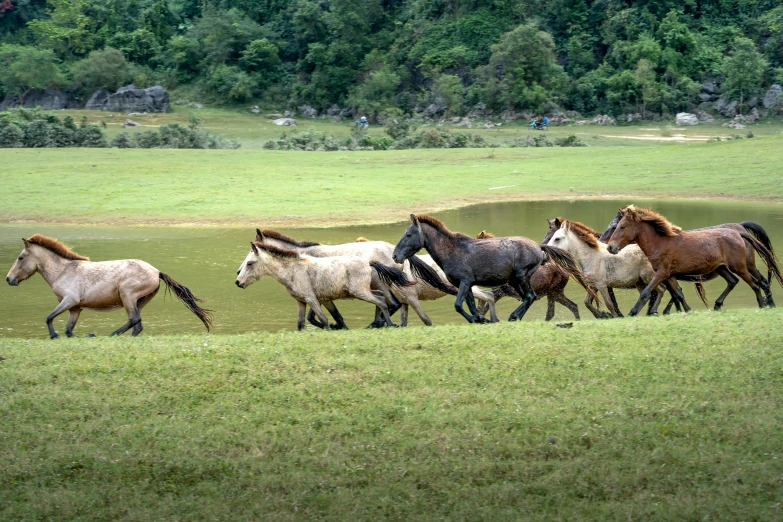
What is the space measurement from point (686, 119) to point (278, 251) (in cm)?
4419

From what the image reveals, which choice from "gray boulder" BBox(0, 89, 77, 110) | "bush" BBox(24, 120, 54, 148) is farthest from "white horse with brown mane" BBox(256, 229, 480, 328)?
"gray boulder" BBox(0, 89, 77, 110)

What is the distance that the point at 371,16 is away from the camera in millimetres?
69438

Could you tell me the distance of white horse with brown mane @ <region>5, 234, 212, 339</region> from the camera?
1138 centimetres

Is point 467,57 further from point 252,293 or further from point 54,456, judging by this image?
point 54,456

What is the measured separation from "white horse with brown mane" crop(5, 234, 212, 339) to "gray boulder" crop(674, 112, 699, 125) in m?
44.2

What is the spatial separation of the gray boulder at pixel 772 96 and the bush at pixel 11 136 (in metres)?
39.8

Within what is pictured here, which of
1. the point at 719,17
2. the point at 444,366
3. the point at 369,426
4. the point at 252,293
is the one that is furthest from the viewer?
the point at 719,17

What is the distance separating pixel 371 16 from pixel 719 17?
25978 mm

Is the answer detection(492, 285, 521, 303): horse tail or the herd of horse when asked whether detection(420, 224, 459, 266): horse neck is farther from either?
detection(492, 285, 521, 303): horse tail

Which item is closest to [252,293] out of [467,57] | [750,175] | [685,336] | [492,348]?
[492,348]

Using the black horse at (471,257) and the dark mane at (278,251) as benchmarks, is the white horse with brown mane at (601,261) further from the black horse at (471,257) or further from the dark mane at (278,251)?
the dark mane at (278,251)

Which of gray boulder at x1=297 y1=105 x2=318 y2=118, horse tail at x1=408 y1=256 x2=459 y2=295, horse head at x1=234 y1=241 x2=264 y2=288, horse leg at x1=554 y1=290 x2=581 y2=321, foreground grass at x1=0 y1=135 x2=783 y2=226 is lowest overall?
gray boulder at x1=297 y1=105 x2=318 y2=118

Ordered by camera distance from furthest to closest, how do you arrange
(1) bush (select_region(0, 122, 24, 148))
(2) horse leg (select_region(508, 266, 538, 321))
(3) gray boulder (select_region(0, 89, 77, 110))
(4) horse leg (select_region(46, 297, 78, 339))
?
1. (3) gray boulder (select_region(0, 89, 77, 110))
2. (1) bush (select_region(0, 122, 24, 148))
3. (2) horse leg (select_region(508, 266, 538, 321))
4. (4) horse leg (select_region(46, 297, 78, 339))

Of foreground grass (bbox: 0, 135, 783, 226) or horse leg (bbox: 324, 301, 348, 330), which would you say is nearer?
horse leg (bbox: 324, 301, 348, 330)
